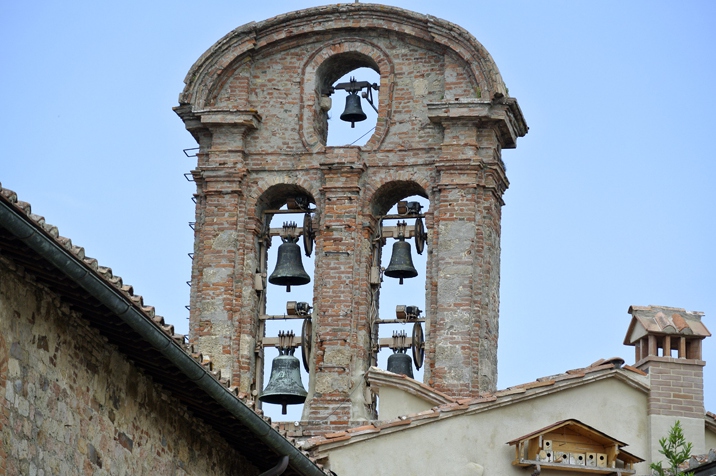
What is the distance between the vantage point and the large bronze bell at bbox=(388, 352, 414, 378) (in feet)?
72.4

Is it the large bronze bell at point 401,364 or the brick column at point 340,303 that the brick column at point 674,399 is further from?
the brick column at point 340,303

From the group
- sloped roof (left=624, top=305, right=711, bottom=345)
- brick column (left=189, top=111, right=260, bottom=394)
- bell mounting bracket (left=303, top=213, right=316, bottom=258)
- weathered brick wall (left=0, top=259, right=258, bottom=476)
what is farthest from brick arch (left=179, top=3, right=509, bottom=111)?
weathered brick wall (left=0, top=259, right=258, bottom=476)

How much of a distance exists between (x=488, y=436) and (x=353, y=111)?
6.68 metres

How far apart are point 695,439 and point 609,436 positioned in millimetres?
969

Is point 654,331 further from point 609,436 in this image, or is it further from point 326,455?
point 326,455

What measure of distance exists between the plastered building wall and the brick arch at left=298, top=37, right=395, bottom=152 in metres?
5.73

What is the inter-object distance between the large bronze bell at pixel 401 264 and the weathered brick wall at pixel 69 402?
901 cm

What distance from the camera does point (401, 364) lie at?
22.1m

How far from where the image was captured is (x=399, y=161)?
2283 centimetres

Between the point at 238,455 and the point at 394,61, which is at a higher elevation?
the point at 394,61

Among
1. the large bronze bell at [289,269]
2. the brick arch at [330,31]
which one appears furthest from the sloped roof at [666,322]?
the large bronze bell at [289,269]

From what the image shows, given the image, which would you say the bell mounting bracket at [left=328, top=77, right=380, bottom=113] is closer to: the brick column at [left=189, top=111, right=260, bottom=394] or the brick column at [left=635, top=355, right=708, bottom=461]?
the brick column at [left=189, top=111, right=260, bottom=394]

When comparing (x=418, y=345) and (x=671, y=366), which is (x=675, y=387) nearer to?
(x=671, y=366)

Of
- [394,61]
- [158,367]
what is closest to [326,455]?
[158,367]
